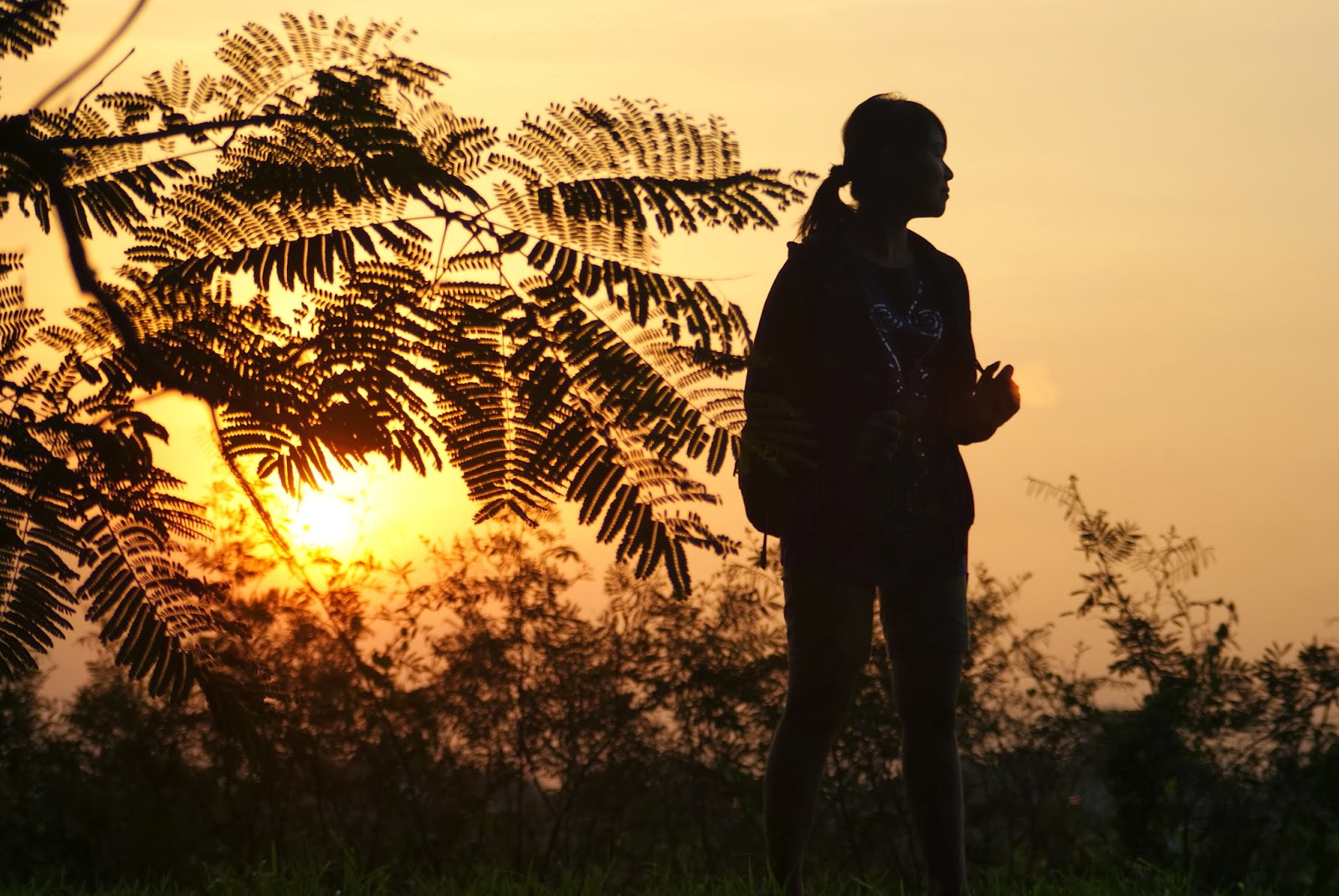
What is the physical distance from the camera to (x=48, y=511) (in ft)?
9.84

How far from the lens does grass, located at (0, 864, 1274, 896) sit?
5.07m

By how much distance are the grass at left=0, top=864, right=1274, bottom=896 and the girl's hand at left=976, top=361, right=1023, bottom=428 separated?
Result: 5.71 ft

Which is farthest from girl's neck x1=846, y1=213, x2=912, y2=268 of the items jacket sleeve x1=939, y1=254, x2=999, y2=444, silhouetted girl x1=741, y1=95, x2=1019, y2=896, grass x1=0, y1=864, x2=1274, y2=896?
grass x1=0, y1=864, x2=1274, y2=896

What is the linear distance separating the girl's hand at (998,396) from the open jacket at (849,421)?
30mm

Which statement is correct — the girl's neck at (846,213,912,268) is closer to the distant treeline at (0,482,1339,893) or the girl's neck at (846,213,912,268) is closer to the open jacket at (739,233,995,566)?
the open jacket at (739,233,995,566)

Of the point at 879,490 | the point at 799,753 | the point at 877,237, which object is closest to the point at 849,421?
the point at 879,490

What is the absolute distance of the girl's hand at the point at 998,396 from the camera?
399 centimetres

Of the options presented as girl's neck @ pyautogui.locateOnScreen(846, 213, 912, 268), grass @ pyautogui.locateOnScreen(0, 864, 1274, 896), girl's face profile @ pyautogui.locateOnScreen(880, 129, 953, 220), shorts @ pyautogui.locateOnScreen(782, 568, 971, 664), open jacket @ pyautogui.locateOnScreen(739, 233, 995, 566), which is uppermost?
girl's face profile @ pyautogui.locateOnScreen(880, 129, 953, 220)

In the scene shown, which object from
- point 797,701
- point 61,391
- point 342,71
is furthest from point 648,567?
point 797,701

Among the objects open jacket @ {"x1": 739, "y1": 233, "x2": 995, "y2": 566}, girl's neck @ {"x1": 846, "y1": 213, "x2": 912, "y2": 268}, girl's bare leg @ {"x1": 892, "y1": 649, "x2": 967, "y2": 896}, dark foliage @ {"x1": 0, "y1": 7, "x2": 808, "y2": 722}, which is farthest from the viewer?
girl's neck @ {"x1": 846, "y1": 213, "x2": 912, "y2": 268}

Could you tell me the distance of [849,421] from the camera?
3.93 m

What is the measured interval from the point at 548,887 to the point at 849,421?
2.25m

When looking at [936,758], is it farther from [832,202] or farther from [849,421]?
[832,202]

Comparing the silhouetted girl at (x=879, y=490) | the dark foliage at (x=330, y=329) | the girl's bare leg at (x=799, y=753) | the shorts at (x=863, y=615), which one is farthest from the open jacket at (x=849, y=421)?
the dark foliage at (x=330, y=329)
